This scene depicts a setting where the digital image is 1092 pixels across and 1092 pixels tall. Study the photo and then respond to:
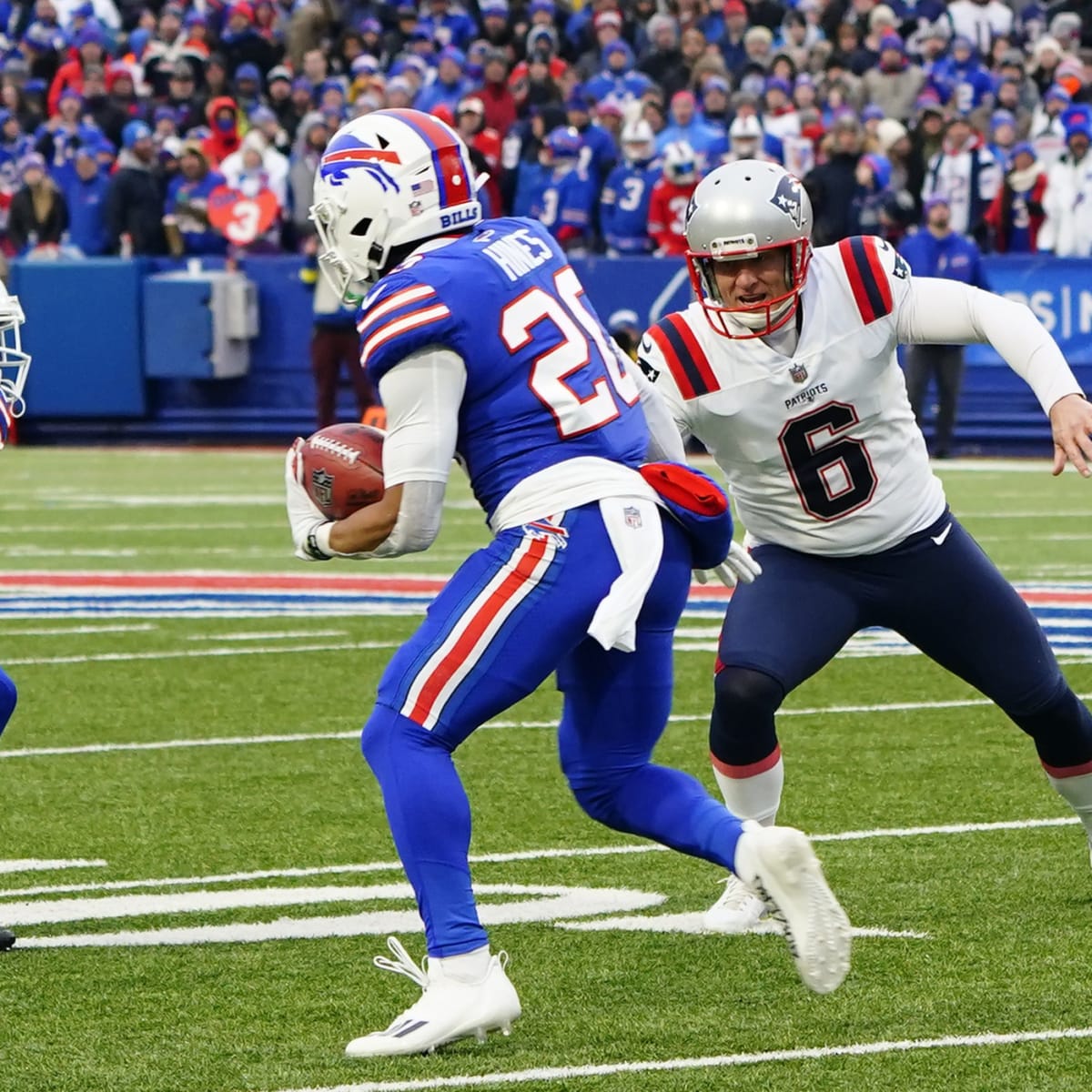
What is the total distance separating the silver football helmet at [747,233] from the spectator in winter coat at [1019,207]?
12.3 meters

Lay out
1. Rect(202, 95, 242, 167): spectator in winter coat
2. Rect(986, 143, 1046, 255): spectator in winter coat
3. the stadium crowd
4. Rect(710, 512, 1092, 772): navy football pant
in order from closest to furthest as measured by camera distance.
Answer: Rect(710, 512, 1092, 772): navy football pant, Rect(986, 143, 1046, 255): spectator in winter coat, the stadium crowd, Rect(202, 95, 242, 167): spectator in winter coat

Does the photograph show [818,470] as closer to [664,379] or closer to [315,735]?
[664,379]

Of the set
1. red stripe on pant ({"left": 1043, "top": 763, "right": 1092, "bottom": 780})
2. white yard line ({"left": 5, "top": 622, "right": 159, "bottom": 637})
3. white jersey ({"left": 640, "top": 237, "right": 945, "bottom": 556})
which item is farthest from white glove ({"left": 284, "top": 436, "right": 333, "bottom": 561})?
white yard line ({"left": 5, "top": 622, "right": 159, "bottom": 637})

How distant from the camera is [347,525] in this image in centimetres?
405

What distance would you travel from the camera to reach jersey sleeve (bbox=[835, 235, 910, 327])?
490 cm

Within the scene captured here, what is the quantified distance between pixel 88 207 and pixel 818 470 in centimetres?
1555

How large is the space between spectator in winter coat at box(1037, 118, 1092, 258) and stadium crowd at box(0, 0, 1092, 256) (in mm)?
14

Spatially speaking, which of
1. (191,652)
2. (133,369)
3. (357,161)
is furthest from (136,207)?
(357,161)

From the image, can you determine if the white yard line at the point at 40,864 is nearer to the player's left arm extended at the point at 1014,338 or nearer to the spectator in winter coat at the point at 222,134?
the player's left arm extended at the point at 1014,338

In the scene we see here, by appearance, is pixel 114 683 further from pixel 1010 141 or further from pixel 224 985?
pixel 1010 141

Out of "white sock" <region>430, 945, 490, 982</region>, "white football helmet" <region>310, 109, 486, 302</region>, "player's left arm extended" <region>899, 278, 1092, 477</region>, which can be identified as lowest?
"white sock" <region>430, 945, 490, 982</region>

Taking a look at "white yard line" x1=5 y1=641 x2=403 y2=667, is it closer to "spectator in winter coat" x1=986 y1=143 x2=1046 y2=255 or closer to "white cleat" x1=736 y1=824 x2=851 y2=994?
"white cleat" x1=736 y1=824 x2=851 y2=994

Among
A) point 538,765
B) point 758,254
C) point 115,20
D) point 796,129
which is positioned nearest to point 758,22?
point 796,129

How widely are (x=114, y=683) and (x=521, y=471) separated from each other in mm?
4321
